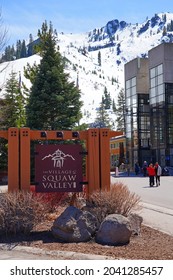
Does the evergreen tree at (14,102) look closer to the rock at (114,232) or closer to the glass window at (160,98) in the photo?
the glass window at (160,98)

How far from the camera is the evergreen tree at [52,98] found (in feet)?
101

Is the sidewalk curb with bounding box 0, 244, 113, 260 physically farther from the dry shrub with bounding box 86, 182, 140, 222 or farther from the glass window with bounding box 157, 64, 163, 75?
the glass window with bounding box 157, 64, 163, 75

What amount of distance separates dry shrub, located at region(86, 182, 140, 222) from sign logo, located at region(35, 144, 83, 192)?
84 cm

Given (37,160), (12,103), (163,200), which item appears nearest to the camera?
(37,160)

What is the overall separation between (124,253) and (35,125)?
23.9 meters

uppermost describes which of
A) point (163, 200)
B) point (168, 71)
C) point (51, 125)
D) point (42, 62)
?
point (168, 71)

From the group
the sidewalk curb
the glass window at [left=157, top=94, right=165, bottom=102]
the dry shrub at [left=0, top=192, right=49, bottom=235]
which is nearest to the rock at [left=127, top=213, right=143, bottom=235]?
the dry shrub at [left=0, top=192, right=49, bottom=235]

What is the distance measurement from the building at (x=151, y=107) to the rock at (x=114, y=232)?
1801 inches

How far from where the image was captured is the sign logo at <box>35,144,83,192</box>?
11.3 meters

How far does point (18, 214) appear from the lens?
971cm

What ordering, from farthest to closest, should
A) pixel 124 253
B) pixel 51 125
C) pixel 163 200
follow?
pixel 51 125 → pixel 163 200 → pixel 124 253
